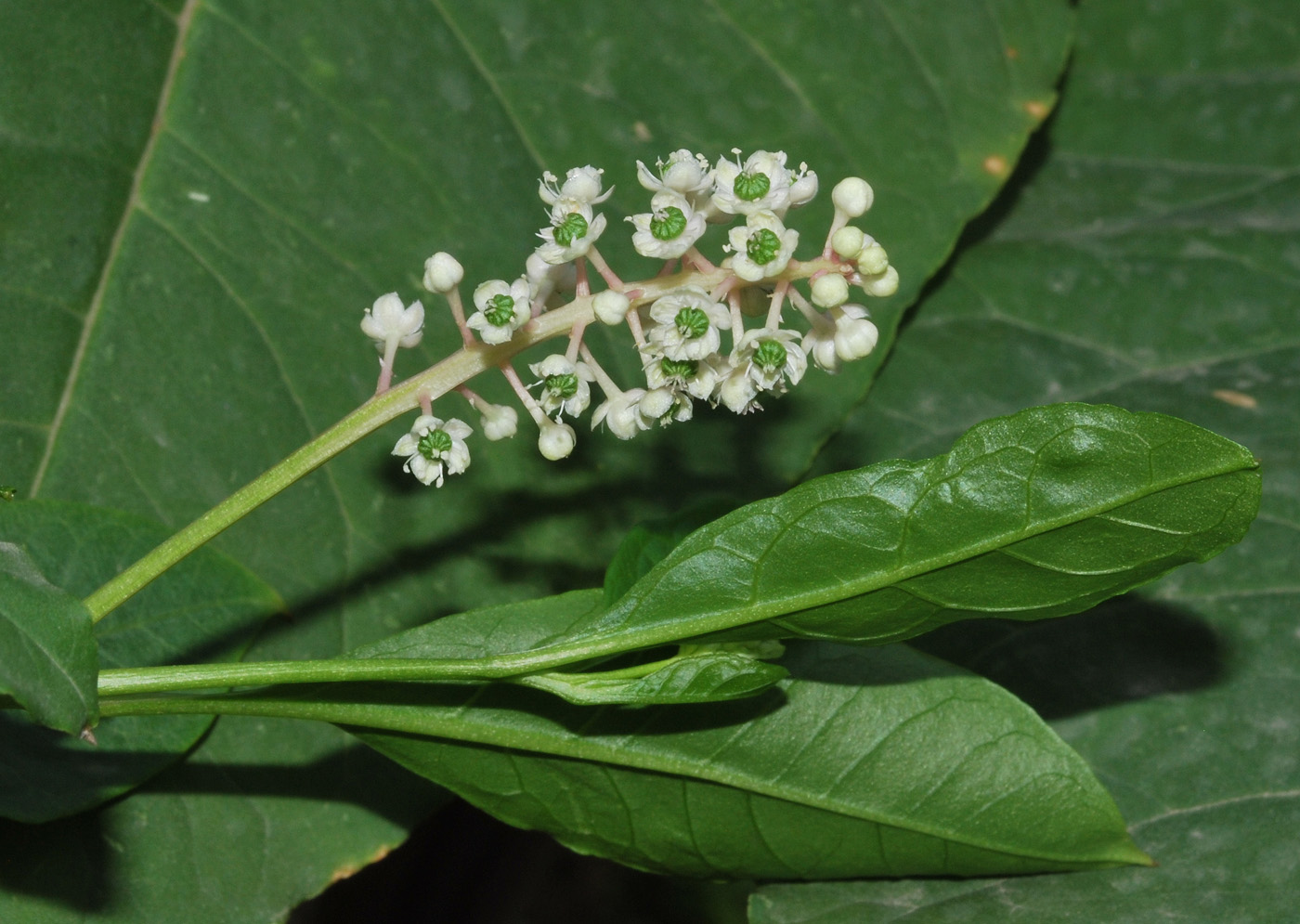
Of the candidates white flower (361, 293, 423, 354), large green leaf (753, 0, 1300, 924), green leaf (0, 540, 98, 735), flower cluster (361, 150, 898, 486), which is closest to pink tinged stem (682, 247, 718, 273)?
flower cluster (361, 150, 898, 486)

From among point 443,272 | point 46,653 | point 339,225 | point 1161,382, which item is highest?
Result: point 339,225

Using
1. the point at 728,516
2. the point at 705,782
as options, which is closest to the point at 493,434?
the point at 728,516

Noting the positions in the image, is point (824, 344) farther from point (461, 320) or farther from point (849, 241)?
point (461, 320)

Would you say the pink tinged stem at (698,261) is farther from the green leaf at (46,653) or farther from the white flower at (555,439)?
the green leaf at (46,653)

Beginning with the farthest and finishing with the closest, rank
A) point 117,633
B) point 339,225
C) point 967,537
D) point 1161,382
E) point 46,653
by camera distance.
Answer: point 1161,382, point 339,225, point 117,633, point 967,537, point 46,653

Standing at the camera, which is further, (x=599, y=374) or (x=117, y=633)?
(x=117, y=633)

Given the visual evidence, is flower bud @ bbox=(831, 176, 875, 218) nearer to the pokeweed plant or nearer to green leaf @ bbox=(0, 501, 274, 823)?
the pokeweed plant

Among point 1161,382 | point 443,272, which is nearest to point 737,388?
point 443,272

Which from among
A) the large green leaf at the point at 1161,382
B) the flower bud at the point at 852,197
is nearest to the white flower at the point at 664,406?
the flower bud at the point at 852,197
